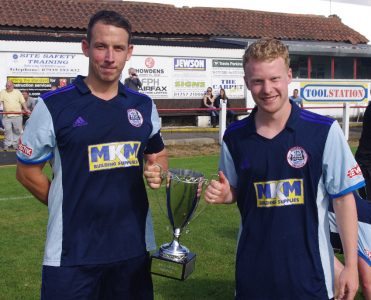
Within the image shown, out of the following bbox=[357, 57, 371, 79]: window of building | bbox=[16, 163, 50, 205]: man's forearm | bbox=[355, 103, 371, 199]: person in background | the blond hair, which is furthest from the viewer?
bbox=[357, 57, 371, 79]: window of building

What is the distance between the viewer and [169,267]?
3189 mm

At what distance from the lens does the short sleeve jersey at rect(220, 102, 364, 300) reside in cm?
276

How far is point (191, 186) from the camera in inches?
126

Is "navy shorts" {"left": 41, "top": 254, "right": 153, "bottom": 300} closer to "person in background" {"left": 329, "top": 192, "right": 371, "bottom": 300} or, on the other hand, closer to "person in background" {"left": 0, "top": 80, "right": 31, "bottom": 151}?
"person in background" {"left": 329, "top": 192, "right": 371, "bottom": 300}

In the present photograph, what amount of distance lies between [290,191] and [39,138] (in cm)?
126

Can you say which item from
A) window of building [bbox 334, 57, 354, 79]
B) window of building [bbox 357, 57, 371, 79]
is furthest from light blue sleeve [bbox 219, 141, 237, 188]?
window of building [bbox 357, 57, 371, 79]

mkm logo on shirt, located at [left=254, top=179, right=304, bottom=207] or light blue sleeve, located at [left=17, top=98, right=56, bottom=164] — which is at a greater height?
light blue sleeve, located at [left=17, top=98, right=56, bottom=164]

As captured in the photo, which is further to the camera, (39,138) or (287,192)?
(39,138)

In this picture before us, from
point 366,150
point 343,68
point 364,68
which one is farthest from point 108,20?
point 364,68

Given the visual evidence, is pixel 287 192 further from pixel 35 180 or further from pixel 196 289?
pixel 196 289

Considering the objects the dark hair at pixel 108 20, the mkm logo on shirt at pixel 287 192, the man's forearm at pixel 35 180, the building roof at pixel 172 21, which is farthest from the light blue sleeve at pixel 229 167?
the building roof at pixel 172 21

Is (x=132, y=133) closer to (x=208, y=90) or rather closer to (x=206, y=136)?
(x=206, y=136)

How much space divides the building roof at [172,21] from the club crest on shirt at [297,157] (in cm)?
2007

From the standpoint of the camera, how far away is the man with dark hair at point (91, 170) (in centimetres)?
301
